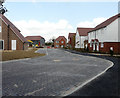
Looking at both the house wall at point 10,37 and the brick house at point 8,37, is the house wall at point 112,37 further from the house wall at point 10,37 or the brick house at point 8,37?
the brick house at point 8,37

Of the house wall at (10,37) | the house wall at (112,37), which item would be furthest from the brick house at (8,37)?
the house wall at (112,37)

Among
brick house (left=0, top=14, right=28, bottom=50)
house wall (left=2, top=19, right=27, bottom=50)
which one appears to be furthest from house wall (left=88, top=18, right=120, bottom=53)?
brick house (left=0, top=14, right=28, bottom=50)

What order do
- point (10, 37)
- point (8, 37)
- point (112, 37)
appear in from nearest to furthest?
→ point (112, 37)
point (8, 37)
point (10, 37)

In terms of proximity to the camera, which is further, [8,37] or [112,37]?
[8,37]

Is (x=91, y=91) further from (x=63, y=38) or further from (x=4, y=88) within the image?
(x=63, y=38)

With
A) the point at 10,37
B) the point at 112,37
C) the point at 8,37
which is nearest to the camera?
the point at 112,37

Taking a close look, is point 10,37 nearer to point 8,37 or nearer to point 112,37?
point 8,37

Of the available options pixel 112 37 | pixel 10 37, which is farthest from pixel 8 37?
pixel 112 37

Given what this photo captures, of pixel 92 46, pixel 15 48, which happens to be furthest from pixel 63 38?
pixel 15 48

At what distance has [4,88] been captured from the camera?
4.79m

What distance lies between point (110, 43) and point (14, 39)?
2242 centimetres

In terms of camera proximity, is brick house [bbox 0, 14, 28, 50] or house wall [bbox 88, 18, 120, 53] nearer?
house wall [bbox 88, 18, 120, 53]

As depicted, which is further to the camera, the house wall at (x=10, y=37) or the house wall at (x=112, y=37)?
the house wall at (x=10, y=37)

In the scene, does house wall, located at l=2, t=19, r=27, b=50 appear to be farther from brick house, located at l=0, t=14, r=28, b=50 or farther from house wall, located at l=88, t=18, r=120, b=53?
house wall, located at l=88, t=18, r=120, b=53
